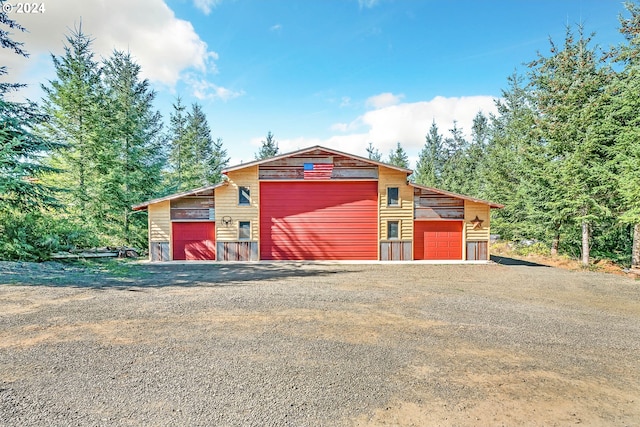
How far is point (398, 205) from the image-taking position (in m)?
14.2

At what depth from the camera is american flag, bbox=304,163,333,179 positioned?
14.1 m

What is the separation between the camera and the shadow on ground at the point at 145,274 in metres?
8.48

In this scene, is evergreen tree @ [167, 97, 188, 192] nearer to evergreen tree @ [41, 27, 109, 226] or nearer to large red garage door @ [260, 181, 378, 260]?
evergreen tree @ [41, 27, 109, 226]

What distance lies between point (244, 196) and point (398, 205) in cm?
736

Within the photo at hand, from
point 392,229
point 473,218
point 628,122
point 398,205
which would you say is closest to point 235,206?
point 392,229

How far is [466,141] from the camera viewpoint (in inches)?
1678

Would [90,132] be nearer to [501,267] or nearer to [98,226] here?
[98,226]

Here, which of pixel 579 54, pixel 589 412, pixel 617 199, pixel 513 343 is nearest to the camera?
pixel 589 412

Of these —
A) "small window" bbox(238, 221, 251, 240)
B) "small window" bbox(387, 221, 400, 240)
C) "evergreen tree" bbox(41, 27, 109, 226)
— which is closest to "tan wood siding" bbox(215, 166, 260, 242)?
"small window" bbox(238, 221, 251, 240)

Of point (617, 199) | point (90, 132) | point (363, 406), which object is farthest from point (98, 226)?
point (617, 199)

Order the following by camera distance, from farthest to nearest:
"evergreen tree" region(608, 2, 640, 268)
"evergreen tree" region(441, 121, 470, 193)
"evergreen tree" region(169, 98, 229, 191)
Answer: "evergreen tree" region(441, 121, 470, 193), "evergreen tree" region(169, 98, 229, 191), "evergreen tree" region(608, 2, 640, 268)

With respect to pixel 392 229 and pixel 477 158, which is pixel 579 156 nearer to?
pixel 392 229

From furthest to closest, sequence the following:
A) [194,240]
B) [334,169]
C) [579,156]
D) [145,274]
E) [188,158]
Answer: [188,158] < [334,169] < [194,240] < [579,156] < [145,274]

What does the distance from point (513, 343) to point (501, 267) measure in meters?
9.52
